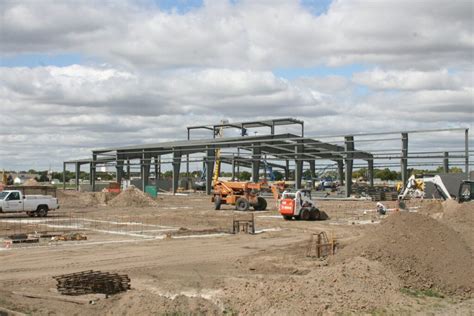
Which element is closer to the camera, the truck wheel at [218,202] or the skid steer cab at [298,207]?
the skid steer cab at [298,207]

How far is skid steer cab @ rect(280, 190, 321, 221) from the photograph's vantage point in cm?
3684

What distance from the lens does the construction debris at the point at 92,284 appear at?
13477 millimetres

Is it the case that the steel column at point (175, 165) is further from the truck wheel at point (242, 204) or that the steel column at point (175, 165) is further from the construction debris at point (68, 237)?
the construction debris at point (68, 237)

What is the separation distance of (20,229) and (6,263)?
1237 centimetres

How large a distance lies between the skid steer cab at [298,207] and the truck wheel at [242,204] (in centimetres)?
693

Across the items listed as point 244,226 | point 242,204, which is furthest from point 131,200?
point 244,226

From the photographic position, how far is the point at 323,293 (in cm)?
1322

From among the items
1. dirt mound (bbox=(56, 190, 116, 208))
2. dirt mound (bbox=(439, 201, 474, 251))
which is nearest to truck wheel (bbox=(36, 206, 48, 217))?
dirt mound (bbox=(56, 190, 116, 208))

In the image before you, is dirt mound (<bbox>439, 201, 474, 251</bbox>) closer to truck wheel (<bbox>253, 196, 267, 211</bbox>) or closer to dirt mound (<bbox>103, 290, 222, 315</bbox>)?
dirt mound (<bbox>103, 290, 222, 315</bbox>)

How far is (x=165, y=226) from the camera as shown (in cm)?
3275

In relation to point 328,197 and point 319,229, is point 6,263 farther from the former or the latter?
point 328,197

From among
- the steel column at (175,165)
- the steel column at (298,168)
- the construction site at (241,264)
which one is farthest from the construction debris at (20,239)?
the steel column at (175,165)

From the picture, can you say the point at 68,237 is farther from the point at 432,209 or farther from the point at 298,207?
the point at 432,209

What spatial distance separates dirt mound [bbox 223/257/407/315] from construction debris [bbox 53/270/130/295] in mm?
2416
